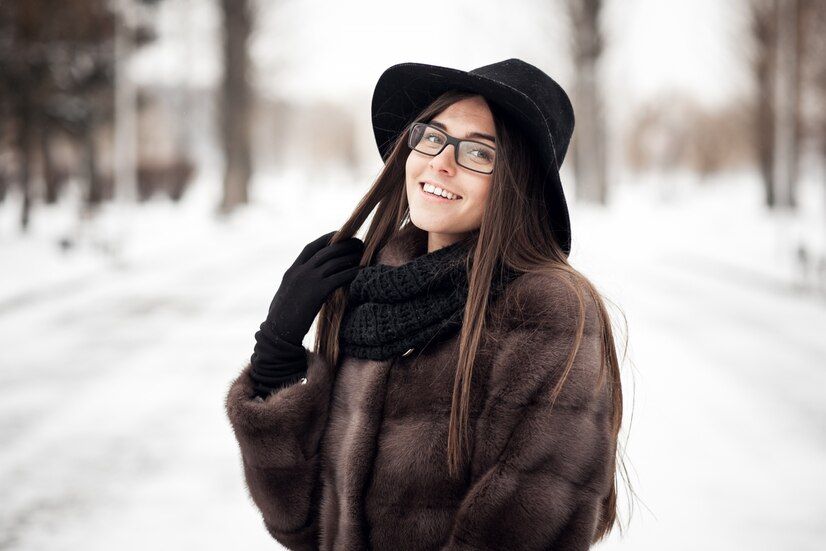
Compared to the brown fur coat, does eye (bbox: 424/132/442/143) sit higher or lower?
higher

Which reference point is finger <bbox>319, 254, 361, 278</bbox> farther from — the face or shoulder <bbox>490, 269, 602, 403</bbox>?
shoulder <bbox>490, 269, 602, 403</bbox>

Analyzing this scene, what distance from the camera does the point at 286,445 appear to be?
72.6 inches

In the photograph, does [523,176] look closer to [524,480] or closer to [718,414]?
[524,480]

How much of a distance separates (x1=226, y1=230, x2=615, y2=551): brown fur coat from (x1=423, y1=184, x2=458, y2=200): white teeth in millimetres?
247

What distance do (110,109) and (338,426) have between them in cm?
2404

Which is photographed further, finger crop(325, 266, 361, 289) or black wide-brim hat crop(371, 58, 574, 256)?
finger crop(325, 266, 361, 289)

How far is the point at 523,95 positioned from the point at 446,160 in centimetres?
25

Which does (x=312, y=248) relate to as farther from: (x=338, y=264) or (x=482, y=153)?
(x=482, y=153)

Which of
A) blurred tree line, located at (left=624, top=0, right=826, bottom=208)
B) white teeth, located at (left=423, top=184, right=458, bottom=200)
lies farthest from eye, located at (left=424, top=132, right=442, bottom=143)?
blurred tree line, located at (left=624, top=0, right=826, bottom=208)

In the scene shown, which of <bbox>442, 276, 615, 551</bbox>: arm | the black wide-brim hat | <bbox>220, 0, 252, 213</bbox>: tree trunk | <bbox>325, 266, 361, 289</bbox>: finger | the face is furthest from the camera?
<bbox>220, 0, 252, 213</bbox>: tree trunk

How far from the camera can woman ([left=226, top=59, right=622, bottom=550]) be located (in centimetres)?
157

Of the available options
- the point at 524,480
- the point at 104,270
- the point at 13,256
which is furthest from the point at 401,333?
the point at 13,256

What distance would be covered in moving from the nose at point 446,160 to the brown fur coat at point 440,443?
1.04 ft

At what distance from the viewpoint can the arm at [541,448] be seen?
1.54 metres
